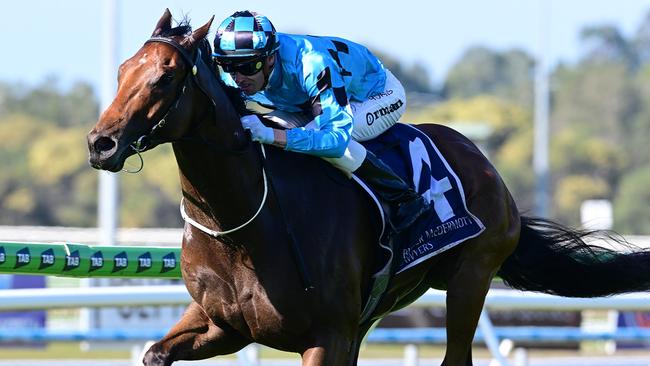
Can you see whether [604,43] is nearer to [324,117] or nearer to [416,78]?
[416,78]

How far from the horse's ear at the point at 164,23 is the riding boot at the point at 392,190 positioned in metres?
1.03

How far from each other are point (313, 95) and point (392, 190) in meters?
0.62

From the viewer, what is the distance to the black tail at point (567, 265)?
634 centimetres

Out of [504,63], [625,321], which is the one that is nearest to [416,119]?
[625,321]

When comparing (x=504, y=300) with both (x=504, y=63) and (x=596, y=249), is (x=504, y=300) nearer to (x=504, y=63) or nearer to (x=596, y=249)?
(x=596, y=249)

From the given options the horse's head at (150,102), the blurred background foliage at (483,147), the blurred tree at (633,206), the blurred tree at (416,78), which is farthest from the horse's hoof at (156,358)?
the blurred tree at (416,78)

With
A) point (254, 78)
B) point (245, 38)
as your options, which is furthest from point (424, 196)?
point (245, 38)

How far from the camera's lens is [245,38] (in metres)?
4.91

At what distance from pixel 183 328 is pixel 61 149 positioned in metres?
49.1

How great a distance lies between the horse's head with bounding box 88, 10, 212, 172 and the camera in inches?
168

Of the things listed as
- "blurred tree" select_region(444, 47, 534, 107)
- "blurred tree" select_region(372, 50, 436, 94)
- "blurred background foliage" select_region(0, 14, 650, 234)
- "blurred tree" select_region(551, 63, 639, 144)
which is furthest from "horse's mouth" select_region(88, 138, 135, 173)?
"blurred tree" select_region(444, 47, 534, 107)

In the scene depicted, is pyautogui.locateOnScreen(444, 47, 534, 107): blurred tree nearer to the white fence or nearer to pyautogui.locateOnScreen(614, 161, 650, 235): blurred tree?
pyautogui.locateOnScreen(614, 161, 650, 235): blurred tree

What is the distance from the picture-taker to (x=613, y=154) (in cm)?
5734

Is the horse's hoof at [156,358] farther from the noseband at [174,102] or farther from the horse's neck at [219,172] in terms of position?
the noseband at [174,102]
